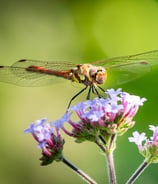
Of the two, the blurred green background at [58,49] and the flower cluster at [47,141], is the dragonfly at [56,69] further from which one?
the blurred green background at [58,49]

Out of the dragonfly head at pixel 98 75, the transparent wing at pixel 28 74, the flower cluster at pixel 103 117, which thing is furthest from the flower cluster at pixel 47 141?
the transparent wing at pixel 28 74

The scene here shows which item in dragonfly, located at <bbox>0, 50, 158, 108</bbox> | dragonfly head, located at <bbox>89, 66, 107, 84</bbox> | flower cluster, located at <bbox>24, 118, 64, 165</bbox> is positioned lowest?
flower cluster, located at <bbox>24, 118, 64, 165</bbox>

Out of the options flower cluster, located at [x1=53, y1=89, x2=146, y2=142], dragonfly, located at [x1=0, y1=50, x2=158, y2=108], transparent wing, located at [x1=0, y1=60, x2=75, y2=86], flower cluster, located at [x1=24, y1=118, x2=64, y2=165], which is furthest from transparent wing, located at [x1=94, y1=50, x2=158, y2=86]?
flower cluster, located at [x1=24, y1=118, x2=64, y2=165]

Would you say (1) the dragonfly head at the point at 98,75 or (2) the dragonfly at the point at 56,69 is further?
(2) the dragonfly at the point at 56,69

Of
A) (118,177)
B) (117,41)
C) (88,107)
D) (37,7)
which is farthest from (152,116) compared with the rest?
(37,7)

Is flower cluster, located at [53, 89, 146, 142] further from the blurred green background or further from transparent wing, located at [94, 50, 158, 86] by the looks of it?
the blurred green background

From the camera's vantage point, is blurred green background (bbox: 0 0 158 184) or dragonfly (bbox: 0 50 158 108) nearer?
dragonfly (bbox: 0 50 158 108)
